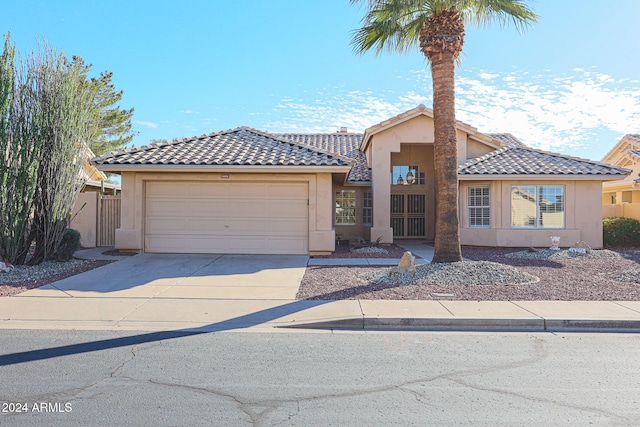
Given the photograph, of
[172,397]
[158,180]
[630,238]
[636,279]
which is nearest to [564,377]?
[172,397]

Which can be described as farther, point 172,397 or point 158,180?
point 158,180

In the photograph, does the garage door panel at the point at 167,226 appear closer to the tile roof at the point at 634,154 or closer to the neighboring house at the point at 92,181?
the neighboring house at the point at 92,181

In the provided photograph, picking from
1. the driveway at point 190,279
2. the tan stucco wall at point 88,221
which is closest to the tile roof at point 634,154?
the driveway at point 190,279

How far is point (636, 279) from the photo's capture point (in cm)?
992

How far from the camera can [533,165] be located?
16875 millimetres

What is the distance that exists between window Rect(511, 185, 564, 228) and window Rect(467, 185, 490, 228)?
3.03 feet

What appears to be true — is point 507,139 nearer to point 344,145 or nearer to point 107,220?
point 344,145

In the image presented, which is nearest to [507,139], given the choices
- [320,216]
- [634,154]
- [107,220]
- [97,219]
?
[634,154]

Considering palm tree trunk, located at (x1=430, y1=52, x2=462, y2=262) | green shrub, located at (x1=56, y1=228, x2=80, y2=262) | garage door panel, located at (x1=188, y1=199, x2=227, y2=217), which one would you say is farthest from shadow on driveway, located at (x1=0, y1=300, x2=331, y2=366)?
green shrub, located at (x1=56, y1=228, x2=80, y2=262)

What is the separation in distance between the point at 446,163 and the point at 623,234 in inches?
445

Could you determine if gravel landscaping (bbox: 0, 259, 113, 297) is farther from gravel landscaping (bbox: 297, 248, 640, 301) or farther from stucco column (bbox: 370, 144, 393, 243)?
stucco column (bbox: 370, 144, 393, 243)

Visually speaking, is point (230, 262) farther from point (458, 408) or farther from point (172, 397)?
point (458, 408)

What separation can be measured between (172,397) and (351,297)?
4588 millimetres

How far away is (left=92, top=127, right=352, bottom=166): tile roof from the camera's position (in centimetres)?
1379
